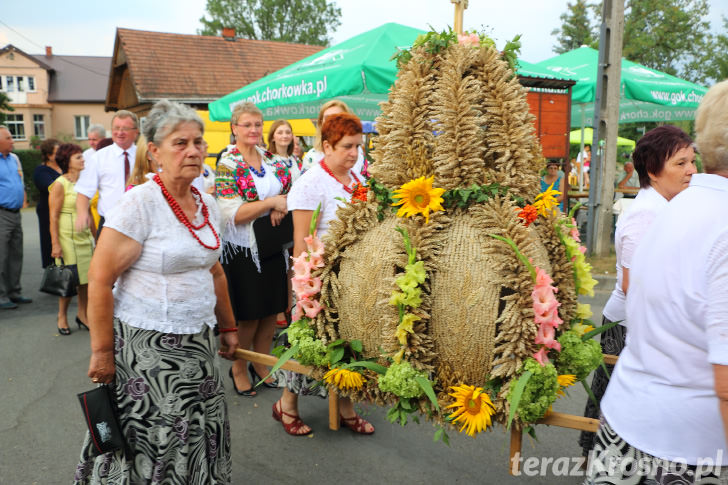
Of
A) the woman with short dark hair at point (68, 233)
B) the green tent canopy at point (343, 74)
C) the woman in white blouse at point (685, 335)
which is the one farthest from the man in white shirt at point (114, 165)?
the woman in white blouse at point (685, 335)

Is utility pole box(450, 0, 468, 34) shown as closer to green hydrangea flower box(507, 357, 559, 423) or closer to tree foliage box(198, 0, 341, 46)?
green hydrangea flower box(507, 357, 559, 423)

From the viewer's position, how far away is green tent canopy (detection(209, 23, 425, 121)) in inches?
228

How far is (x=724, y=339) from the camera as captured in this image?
133 cm

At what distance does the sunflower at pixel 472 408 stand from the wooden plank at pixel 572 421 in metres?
0.23

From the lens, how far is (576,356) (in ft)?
6.57

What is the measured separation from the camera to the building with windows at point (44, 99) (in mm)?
43812

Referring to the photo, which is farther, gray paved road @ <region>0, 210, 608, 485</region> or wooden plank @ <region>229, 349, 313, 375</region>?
gray paved road @ <region>0, 210, 608, 485</region>

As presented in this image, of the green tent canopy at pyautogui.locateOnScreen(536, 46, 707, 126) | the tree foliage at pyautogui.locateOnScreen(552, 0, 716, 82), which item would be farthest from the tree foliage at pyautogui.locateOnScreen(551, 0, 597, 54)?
the green tent canopy at pyautogui.locateOnScreen(536, 46, 707, 126)

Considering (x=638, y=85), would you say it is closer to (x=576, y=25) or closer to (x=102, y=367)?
(x=102, y=367)

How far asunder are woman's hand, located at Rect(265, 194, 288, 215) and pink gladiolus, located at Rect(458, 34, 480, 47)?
76.7 inches

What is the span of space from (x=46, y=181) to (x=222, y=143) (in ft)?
20.9

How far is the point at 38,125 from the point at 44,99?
2138 millimetres

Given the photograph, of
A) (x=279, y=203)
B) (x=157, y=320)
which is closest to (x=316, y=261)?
(x=157, y=320)

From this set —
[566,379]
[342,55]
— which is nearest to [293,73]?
[342,55]
